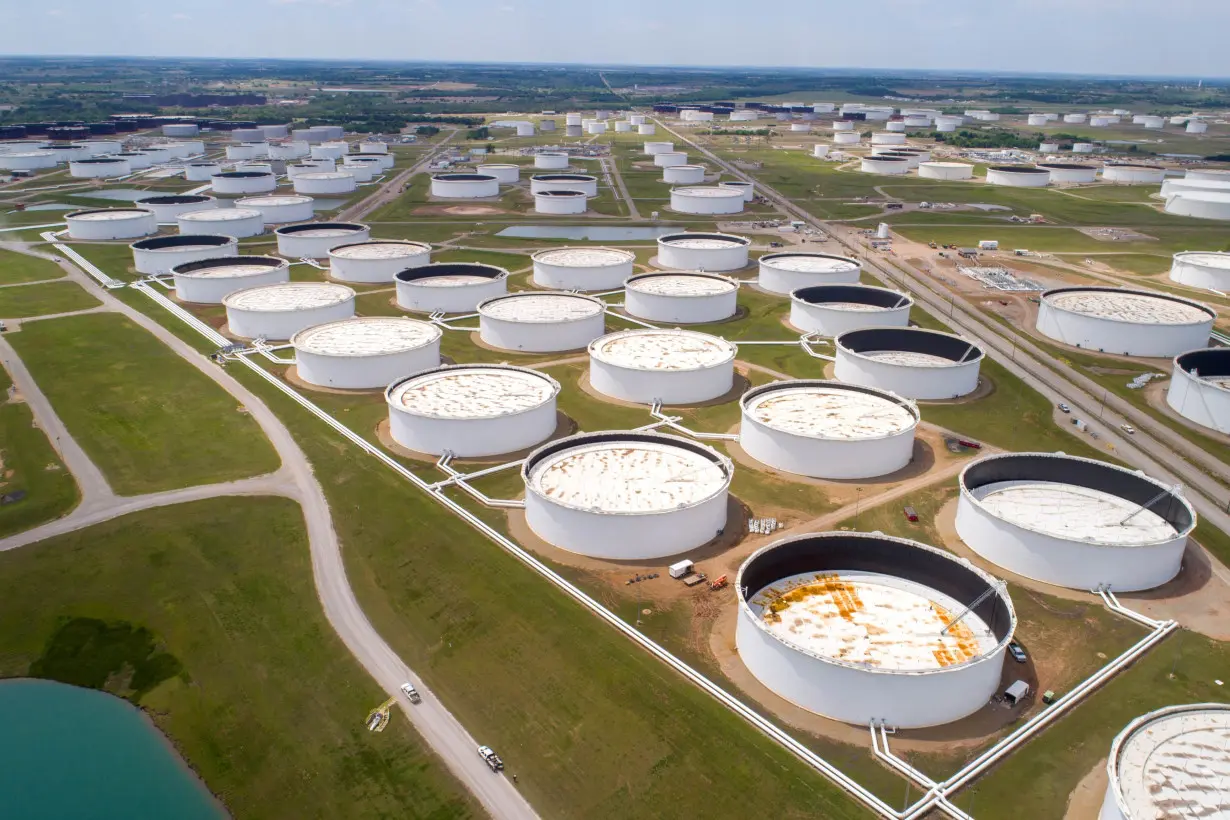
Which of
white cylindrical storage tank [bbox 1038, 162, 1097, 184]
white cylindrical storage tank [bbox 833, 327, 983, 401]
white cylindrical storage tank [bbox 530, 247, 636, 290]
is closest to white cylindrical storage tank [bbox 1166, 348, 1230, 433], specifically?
white cylindrical storage tank [bbox 833, 327, 983, 401]

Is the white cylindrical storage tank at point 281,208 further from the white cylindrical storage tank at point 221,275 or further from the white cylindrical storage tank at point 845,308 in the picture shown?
the white cylindrical storage tank at point 845,308

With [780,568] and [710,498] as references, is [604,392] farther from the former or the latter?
[780,568]

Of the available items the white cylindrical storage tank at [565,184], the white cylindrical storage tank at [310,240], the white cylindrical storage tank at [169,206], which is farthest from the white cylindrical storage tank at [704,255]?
the white cylindrical storage tank at [169,206]

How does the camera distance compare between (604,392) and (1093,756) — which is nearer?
(1093,756)

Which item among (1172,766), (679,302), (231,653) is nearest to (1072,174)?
(679,302)

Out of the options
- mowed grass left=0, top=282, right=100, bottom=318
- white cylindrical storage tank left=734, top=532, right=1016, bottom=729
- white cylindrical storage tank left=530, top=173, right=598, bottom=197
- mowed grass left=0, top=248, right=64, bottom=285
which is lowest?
mowed grass left=0, top=282, right=100, bottom=318

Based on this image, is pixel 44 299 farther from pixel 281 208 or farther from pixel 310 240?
pixel 281 208

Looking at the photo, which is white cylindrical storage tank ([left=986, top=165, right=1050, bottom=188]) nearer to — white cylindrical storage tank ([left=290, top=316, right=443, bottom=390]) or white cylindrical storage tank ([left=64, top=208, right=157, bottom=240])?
white cylindrical storage tank ([left=290, top=316, right=443, bottom=390])

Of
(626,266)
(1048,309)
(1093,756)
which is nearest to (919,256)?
(1048,309)
